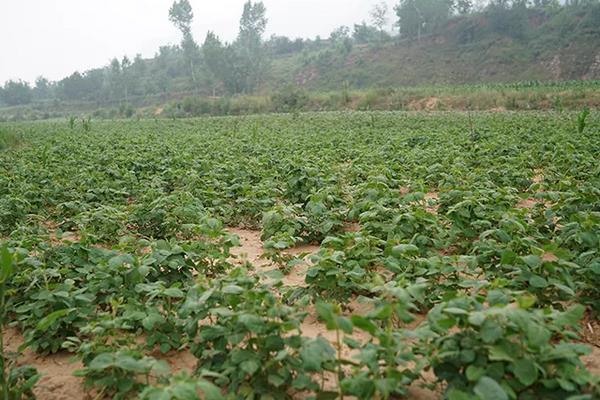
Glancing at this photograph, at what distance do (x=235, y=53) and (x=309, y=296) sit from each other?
64467 mm

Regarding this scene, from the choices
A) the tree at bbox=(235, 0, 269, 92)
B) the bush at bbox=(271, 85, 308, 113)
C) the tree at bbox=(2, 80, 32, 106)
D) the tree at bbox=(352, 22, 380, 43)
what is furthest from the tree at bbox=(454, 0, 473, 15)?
the tree at bbox=(2, 80, 32, 106)

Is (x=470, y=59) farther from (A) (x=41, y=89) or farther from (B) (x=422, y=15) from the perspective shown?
(A) (x=41, y=89)

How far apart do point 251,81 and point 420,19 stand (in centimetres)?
2851

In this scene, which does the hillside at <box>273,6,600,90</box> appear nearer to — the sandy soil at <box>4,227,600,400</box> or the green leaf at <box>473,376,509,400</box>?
the sandy soil at <box>4,227,600,400</box>

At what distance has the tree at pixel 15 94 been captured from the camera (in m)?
92.7

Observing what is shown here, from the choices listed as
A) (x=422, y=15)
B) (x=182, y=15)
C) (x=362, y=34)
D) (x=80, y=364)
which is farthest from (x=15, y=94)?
(x=80, y=364)

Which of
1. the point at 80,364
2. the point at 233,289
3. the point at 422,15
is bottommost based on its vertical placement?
the point at 80,364

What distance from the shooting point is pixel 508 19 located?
203ft

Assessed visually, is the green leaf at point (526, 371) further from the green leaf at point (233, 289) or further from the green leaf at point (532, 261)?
the green leaf at point (233, 289)

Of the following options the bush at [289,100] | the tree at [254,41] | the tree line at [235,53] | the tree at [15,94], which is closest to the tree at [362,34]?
the tree line at [235,53]

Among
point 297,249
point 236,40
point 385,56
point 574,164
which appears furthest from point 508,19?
point 297,249

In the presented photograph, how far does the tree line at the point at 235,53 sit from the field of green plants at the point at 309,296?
5908 centimetres

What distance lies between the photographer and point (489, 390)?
6.11 ft

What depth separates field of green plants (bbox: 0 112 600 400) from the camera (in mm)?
2115
